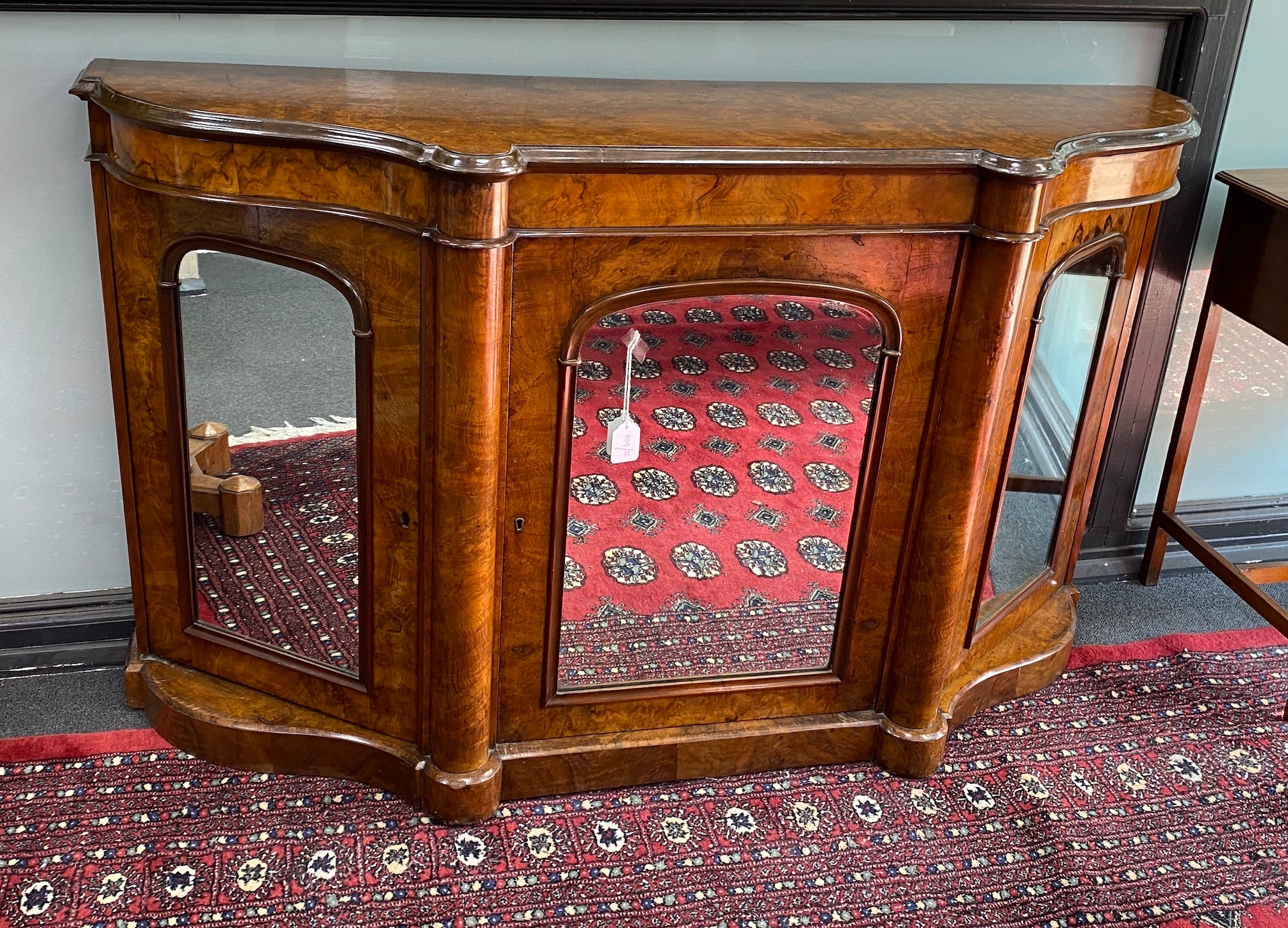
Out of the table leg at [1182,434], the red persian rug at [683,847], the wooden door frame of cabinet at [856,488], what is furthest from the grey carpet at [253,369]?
the table leg at [1182,434]

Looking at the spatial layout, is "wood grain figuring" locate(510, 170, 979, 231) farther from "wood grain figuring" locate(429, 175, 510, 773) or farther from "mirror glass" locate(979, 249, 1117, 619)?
"mirror glass" locate(979, 249, 1117, 619)

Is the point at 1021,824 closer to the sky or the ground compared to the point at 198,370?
closer to the ground

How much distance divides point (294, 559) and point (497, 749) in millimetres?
490

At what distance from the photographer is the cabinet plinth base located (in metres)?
2.31

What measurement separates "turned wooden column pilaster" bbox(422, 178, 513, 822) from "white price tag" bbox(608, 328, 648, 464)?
7.5 inches

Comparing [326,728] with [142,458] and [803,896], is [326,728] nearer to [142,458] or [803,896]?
[142,458]

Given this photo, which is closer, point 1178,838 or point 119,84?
point 119,84

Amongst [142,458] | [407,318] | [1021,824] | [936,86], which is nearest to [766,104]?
[936,86]

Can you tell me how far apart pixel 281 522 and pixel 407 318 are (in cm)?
47

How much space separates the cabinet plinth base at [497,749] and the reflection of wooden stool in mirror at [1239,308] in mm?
797

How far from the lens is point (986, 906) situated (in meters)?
2.22

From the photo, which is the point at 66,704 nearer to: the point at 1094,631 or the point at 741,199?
the point at 741,199

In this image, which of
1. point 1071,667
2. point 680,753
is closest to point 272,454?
point 680,753

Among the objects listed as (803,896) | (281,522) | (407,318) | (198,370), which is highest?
(407,318)
